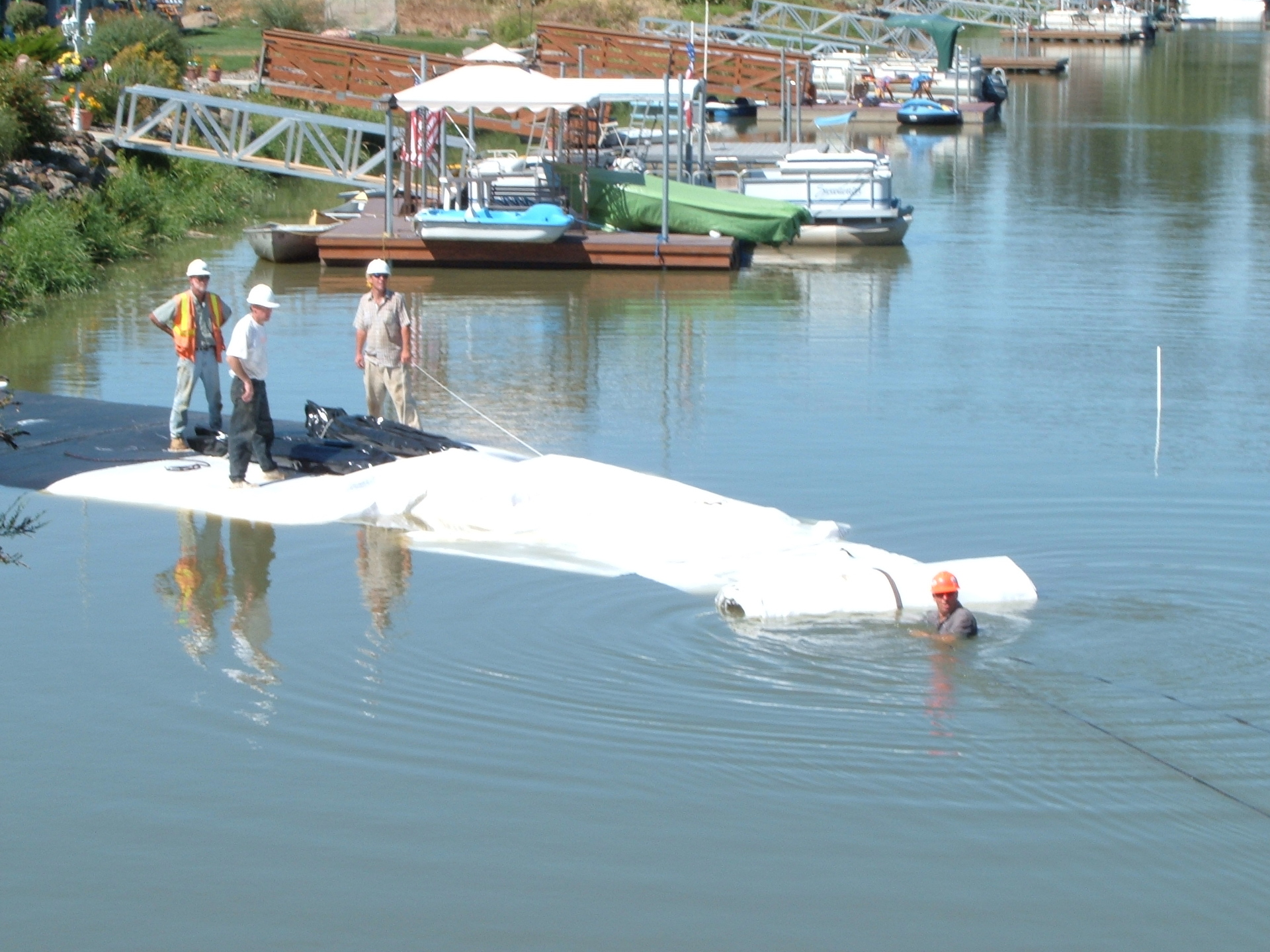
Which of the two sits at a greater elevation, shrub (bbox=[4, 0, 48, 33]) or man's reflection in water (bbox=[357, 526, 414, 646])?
shrub (bbox=[4, 0, 48, 33])

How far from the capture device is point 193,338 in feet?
43.6

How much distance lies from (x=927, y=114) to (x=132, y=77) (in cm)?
2534

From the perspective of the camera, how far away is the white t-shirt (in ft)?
40.1

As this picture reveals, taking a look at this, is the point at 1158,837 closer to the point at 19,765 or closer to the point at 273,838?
the point at 273,838

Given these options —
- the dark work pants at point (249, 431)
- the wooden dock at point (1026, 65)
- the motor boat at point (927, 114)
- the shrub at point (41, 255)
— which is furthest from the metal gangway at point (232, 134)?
the wooden dock at point (1026, 65)

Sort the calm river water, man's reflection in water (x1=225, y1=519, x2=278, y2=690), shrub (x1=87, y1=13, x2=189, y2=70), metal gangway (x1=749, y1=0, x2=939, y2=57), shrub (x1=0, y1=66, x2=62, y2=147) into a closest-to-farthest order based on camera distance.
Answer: the calm river water, man's reflection in water (x1=225, y1=519, x2=278, y2=690), shrub (x1=0, y1=66, x2=62, y2=147), shrub (x1=87, y1=13, x2=189, y2=70), metal gangway (x1=749, y1=0, x2=939, y2=57)

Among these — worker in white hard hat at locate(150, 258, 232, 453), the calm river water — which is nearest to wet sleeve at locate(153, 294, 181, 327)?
worker in white hard hat at locate(150, 258, 232, 453)

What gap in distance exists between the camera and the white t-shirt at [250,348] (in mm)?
12234

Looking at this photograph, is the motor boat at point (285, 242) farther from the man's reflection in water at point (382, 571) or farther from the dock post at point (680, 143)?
the man's reflection in water at point (382, 571)

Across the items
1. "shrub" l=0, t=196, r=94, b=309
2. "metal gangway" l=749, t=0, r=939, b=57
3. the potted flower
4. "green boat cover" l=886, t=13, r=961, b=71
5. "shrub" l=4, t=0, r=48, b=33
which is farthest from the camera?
"metal gangway" l=749, t=0, r=939, b=57

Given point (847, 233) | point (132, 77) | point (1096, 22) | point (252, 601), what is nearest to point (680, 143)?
point (847, 233)

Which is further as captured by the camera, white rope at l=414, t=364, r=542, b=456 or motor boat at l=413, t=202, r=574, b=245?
motor boat at l=413, t=202, r=574, b=245

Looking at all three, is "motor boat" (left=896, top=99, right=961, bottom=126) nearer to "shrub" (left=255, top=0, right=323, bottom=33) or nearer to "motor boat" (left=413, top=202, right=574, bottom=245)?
"shrub" (left=255, top=0, right=323, bottom=33)

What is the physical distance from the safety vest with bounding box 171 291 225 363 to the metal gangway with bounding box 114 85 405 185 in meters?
13.6
